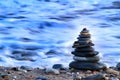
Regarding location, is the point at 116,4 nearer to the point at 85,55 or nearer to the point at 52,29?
the point at 52,29

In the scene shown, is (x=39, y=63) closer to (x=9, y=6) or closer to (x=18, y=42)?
(x=18, y=42)

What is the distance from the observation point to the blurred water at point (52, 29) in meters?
8.72

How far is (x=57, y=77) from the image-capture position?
5453mm

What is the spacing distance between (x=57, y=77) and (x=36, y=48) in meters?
4.43

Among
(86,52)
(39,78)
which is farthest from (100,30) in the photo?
(39,78)

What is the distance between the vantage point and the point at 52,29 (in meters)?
13.6

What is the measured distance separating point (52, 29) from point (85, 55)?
7662 millimetres

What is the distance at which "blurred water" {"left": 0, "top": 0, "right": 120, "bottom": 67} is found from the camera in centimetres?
872

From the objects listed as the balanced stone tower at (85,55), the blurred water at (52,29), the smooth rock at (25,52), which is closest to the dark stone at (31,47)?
the blurred water at (52,29)

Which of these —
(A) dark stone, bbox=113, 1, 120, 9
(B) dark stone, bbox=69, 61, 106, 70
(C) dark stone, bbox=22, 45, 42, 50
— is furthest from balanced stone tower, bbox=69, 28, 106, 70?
(A) dark stone, bbox=113, 1, 120, 9

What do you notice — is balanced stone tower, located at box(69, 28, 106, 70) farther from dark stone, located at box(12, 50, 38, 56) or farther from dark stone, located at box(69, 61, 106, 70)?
dark stone, located at box(12, 50, 38, 56)

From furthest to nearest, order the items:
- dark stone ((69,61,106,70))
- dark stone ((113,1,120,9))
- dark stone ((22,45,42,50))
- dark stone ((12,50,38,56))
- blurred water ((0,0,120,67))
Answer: dark stone ((113,1,120,9))
dark stone ((22,45,42,50))
dark stone ((12,50,38,56))
blurred water ((0,0,120,67))
dark stone ((69,61,106,70))

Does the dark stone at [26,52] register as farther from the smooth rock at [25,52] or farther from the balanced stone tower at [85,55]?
the balanced stone tower at [85,55]

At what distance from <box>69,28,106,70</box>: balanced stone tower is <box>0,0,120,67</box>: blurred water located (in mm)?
1736
